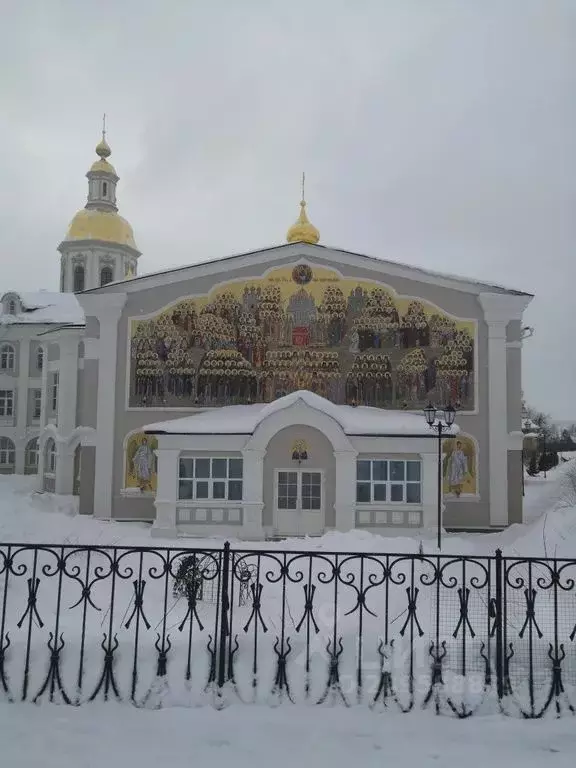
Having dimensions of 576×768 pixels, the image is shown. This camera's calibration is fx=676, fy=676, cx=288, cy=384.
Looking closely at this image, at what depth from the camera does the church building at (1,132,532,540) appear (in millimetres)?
16812

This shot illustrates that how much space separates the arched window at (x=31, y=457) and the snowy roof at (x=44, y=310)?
5.63 meters

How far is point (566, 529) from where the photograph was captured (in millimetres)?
13156

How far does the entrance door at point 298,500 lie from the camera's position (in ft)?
54.7

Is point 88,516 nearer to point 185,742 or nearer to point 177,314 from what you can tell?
point 177,314

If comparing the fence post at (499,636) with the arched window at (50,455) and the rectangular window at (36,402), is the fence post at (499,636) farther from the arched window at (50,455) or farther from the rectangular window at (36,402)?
the rectangular window at (36,402)

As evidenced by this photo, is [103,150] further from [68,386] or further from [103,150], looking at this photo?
[68,386]

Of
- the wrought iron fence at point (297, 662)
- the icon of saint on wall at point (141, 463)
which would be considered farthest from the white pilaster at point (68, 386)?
the wrought iron fence at point (297, 662)

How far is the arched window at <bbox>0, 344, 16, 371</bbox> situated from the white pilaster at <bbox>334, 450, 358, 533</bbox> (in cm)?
2148

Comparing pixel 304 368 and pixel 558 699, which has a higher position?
pixel 304 368

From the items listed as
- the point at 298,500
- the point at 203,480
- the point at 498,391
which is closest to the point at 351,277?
the point at 498,391

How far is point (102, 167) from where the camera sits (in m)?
39.4

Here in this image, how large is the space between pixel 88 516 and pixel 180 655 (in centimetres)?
1378

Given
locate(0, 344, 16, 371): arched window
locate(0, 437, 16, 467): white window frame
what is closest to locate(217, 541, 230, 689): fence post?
locate(0, 437, 16, 467): white window frame

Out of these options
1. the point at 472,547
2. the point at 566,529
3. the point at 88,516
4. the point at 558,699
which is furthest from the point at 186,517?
the point at 558,699
